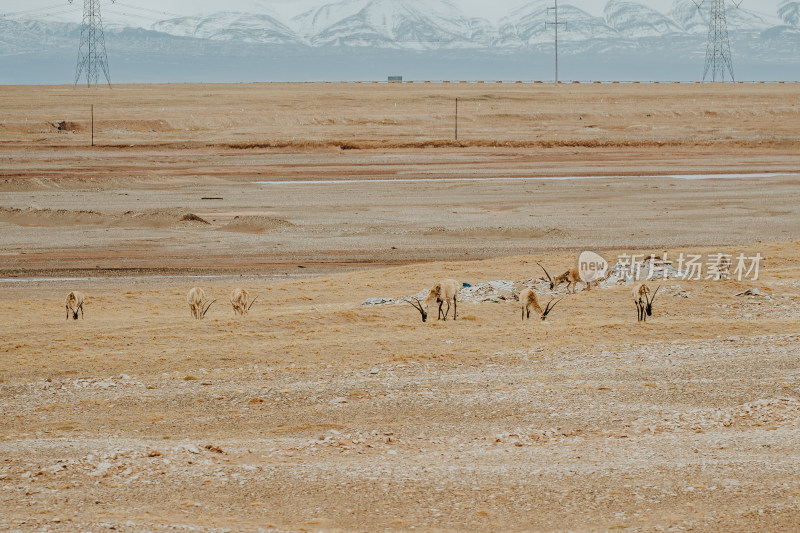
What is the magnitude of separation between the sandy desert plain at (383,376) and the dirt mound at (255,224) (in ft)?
0.40

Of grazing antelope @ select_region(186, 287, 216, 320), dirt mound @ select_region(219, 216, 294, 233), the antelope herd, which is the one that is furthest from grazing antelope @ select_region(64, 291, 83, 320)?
dirt mound @ select_region(219, 216, 294, 233)

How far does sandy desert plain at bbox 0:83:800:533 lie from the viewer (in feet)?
26.3

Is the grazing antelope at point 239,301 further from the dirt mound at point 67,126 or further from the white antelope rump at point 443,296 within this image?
the dirt mound at point 67,126

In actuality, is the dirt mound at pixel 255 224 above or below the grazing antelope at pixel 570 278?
above

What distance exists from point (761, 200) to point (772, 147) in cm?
2212

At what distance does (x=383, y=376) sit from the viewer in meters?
11.9

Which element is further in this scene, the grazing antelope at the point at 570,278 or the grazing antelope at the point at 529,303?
the grazing antelope at the point at 570,278

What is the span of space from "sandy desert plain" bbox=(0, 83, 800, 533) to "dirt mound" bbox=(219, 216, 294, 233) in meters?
0.12

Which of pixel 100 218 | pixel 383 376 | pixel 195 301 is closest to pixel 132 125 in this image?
pixel 100 218

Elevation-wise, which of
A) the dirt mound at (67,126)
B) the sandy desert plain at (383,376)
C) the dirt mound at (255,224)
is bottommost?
the sandy desert plain at (383,376)

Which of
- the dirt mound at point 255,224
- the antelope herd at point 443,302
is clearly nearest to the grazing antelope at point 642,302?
the antelope herd at point 443,302

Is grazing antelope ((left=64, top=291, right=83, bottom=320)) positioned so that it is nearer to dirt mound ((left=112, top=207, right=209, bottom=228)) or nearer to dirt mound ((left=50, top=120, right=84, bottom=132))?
dirt mound ((left=112, top=207, right=209, bottom=228))

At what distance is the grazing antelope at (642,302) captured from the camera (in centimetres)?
1444

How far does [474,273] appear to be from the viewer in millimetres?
19562
